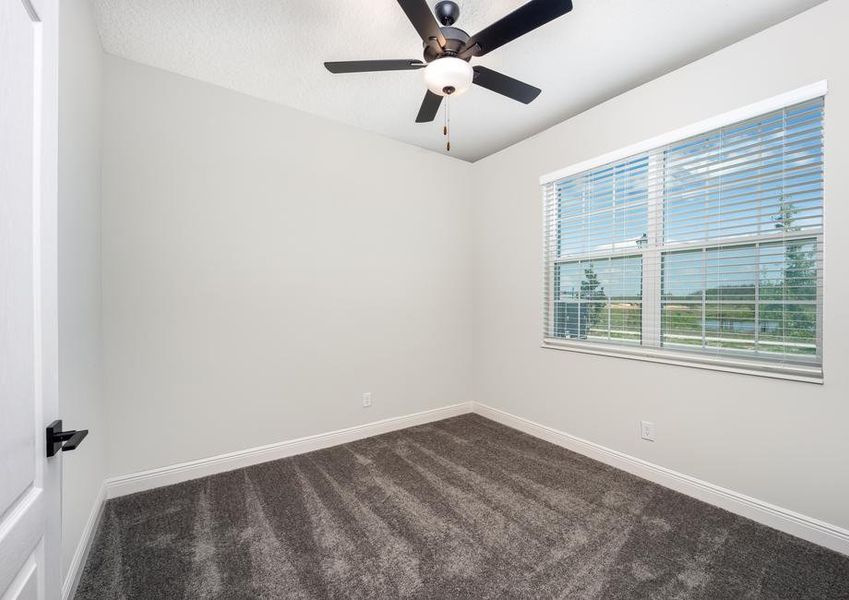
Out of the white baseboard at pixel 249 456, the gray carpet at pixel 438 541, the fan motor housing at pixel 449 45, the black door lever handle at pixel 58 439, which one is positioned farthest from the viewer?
the white baseboard at pixel 249 456

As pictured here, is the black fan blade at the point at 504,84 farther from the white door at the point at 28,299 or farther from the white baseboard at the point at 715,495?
the white baseboard at the point at 715,495

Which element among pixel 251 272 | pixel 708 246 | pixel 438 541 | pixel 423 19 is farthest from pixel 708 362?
pixel 251 272

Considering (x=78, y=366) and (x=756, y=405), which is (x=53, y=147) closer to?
(x=78, y=366)

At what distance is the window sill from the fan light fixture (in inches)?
83.7

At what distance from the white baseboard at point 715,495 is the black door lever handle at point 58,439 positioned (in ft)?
9.88

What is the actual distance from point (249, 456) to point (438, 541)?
64.2 inches

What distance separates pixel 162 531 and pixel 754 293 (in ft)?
11.8

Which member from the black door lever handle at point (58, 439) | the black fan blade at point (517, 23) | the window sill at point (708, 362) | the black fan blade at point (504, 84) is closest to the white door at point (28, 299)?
the black door lever handle at point (58, 439)

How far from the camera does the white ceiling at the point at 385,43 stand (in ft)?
6.41

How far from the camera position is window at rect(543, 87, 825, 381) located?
194 centimetres

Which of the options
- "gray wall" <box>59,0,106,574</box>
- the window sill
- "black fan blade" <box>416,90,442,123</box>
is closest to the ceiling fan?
"black fan blade" <box>416,90,442,123</box>

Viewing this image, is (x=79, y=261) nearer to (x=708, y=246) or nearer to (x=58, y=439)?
(x=58, y=439)

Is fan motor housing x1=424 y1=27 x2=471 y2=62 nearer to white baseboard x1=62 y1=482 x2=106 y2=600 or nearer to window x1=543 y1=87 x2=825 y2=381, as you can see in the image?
window x1=543 y1=87 x2=825 y2=381

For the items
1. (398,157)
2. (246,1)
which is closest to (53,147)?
(246,1)
